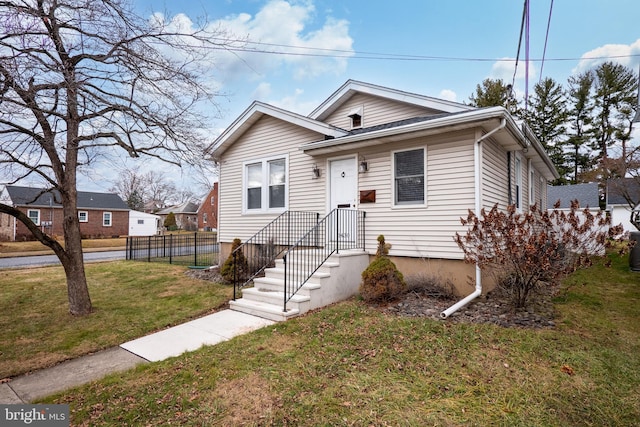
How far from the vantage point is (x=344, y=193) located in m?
7.94

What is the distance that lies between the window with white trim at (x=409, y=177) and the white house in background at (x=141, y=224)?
32.5 m

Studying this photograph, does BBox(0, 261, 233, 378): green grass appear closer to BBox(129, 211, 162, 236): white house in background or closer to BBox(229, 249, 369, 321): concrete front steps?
BBox(229, 249, 369, 321): concrete front steps

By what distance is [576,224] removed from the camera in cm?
478

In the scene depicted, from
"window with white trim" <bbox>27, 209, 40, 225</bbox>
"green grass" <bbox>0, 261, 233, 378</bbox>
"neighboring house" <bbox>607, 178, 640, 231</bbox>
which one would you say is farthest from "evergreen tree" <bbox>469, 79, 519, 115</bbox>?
"window with white trim" <bbox>27, 209, 40, 225</bbox>

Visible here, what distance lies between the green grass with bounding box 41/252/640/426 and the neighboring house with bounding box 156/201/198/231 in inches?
1791

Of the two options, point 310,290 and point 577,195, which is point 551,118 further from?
point 310,290

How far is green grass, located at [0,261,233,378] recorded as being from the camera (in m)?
4.72

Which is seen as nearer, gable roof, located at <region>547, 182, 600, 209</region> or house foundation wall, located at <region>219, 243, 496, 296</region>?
house foundation wall, located at <region>219, 243, 496, 296</region>

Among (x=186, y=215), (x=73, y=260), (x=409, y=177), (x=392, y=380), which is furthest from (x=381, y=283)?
(x=186, y=215)

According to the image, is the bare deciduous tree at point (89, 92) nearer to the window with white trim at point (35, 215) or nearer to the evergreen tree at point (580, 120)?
the window with white trim at point (35, 215)

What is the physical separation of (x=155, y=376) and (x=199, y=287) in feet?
15.4

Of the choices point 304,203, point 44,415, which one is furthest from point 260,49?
point 44,415

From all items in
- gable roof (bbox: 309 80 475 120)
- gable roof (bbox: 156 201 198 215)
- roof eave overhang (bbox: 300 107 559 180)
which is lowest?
roof eave overhang (bbox: 300 107 559 180)

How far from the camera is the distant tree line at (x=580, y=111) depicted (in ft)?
83.6
